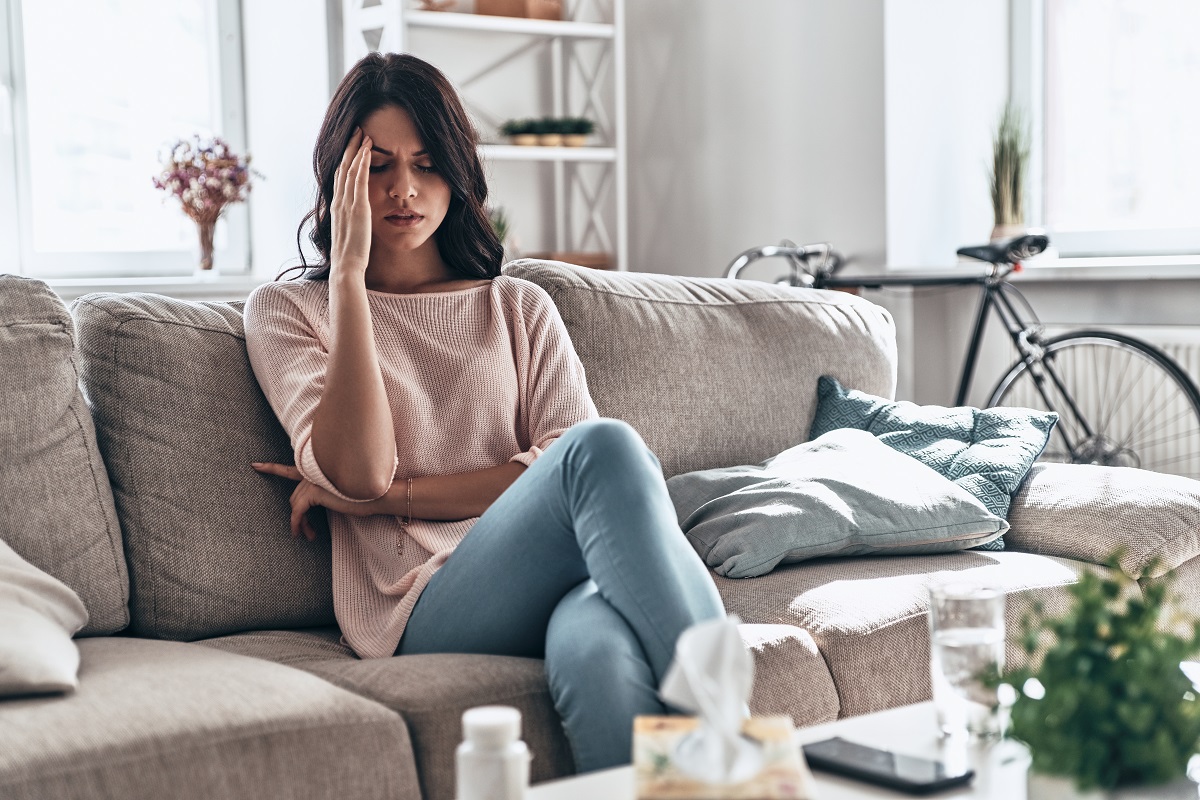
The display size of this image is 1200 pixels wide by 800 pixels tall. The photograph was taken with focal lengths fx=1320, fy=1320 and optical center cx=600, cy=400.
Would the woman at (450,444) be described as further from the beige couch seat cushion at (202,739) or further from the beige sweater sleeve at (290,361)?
the beige couch seat cushion at (202,739)

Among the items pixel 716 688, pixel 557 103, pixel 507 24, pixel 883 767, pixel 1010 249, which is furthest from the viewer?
pixel 557 103

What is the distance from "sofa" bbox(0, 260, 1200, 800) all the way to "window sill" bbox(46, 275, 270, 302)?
7.14 feet

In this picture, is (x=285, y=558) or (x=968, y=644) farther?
(x=285, y=558)

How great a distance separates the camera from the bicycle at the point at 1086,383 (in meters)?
3.43

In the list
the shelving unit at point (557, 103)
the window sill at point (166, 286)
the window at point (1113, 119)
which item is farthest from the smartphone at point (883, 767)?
the shelving unit at point (557, 103)

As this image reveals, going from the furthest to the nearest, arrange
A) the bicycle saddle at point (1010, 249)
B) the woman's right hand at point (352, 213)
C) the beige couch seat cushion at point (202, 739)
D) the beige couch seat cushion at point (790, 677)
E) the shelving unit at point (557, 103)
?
the shelving unit at point (557, 103), the bicycle saddle at point (1010, 249), the woman's right hand at point (352, 213), the beige couch seat cushion at point (790, 677), the beige couch seat cushion at point (202, 739)

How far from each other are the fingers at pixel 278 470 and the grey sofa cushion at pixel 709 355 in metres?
0.54

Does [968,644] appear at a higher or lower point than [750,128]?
lower

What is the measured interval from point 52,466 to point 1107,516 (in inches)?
59.4

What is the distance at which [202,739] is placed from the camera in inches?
48.8

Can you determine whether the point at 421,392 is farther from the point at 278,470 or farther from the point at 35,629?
the point at 35,629

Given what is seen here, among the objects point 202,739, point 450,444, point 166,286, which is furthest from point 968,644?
point 166,286

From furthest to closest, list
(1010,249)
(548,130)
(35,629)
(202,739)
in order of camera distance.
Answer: (548,130) → (1010,249) → (35,629) → (202,739)

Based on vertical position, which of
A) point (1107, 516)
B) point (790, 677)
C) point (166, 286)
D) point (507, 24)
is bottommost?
point (790, 677)
